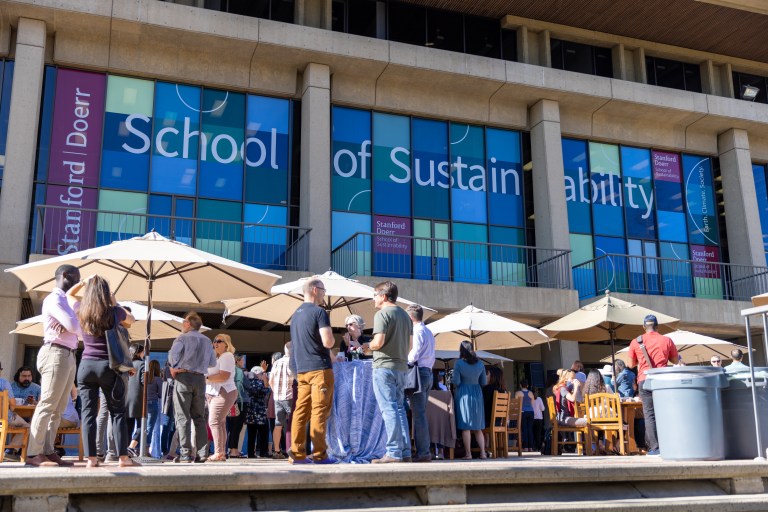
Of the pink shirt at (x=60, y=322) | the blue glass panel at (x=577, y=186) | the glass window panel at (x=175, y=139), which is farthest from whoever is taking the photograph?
the blue glass panel at (x=577, y=186)

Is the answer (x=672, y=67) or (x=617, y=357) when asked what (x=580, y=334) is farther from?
(x=672, y=67)

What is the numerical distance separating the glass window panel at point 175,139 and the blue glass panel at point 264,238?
1.50m

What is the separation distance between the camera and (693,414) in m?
7.79

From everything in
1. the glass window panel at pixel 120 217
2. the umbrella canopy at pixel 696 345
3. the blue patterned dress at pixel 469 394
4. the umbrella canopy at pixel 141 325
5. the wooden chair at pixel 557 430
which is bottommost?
the wooden chair at pixel 557 430

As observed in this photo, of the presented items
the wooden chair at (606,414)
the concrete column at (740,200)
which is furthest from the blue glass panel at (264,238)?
the concrete column at (740,200)

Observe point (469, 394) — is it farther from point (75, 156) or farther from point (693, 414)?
point (75, 156)

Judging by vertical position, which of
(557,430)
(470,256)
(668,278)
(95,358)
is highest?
(470,256)

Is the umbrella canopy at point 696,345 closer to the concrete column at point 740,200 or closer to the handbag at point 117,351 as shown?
the concrete column at point 740,200

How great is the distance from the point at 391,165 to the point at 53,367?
14719mm

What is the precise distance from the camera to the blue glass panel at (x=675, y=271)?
22.2m

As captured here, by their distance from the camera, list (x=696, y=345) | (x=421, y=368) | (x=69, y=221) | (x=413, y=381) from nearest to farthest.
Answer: (x=413, y=381)
(x=421, y=368)
(x=696, y=345)
(x=69, y=221)

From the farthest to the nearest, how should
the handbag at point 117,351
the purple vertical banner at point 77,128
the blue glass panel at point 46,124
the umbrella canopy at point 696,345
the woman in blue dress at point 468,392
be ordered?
the purple vertical banner at point 77,128, the blue glass panel at point 46,124, the umbrella canopy at point 696,345, the woman in blue dress at point 468,392, the handbag at point 117,351

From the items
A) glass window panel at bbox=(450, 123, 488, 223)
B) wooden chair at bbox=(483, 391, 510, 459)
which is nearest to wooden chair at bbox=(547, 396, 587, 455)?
wooden chair at bbox=(483, 391, 510, 459)

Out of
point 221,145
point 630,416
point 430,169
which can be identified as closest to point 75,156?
point 221,145
